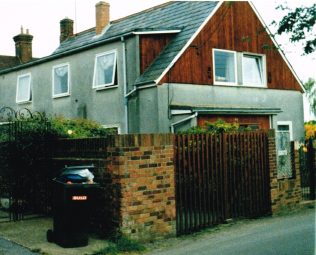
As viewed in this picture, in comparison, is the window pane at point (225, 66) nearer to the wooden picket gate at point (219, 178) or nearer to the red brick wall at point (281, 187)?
the red brick wall at point (281, 187)

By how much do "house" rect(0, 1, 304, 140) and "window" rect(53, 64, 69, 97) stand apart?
1.8 inches

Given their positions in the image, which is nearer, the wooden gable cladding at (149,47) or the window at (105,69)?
the wooden gable cladding at (149,47)

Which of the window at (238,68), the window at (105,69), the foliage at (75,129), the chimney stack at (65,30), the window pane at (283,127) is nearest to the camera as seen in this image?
the foliage at (75,129)

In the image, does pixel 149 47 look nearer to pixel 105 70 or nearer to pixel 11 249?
pixel 105 70

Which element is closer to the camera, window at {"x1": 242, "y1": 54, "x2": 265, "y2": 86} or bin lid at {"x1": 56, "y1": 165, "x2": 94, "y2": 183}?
bin lid at {"x1": 56, "y1": 165, "x2": 94, "y2": 183}

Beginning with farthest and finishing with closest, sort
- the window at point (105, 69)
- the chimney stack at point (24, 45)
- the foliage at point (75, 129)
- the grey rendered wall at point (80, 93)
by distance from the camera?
the chimney stack at point (24, 45) → the window at point (105, 69) → the grey rendered wall at point (80, 93) → the foliage at point (75, 129)

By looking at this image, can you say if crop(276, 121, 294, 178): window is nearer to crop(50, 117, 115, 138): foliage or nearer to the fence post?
the fence post

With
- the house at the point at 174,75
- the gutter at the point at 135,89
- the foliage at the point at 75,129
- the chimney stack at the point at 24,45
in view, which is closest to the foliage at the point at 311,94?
the chimney stack at the point at 24,45

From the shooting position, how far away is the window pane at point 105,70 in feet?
56.0

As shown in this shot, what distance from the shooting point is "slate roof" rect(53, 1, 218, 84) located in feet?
51.3

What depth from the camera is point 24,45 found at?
34562 mm

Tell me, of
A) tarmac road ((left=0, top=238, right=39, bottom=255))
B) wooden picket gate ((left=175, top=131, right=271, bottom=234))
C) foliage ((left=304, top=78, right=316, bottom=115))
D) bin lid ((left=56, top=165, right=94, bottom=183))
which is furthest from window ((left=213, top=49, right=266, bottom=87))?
foliage ((left=304, top=78, right=316, bottom=115))

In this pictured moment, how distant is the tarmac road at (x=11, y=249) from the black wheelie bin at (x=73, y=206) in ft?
1.88

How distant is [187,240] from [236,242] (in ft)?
2.98
